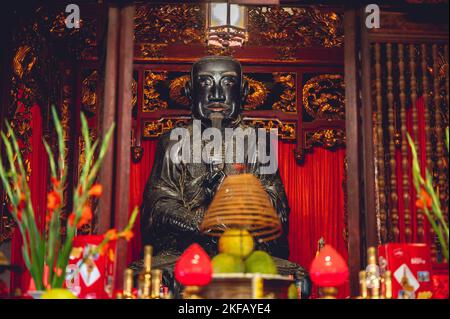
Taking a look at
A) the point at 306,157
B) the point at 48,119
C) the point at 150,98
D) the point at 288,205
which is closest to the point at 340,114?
the point at 306,157

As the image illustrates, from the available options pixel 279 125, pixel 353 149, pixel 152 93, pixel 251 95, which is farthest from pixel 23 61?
pixel 353 149

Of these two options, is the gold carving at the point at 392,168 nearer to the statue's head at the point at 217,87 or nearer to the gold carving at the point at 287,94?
the statue's head at the point at 217,87

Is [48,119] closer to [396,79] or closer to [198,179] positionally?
[198,179]

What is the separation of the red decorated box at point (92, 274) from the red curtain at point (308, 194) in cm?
209

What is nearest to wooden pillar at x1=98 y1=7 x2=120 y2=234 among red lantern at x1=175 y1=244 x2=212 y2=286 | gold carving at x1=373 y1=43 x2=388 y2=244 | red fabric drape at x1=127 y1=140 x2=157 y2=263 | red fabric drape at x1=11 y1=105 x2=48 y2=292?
red lantern at x1=175 y1=244 x2=212 y2=286

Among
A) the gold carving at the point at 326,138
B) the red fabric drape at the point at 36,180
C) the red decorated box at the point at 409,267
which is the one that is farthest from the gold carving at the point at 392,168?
the red fabric drape at the point at 36,180

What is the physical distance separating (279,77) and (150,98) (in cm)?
84

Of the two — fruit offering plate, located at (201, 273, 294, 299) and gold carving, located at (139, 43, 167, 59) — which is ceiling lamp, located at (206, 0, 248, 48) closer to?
gold carving, located at (139, 43, 167, 59)

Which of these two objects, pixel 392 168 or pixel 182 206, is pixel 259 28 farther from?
pixel 392 168

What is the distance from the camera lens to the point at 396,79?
4.89 metres

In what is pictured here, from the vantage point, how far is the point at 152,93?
5484 mm

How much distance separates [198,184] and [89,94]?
0.97m

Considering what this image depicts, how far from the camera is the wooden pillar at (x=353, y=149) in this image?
10.8 feet
